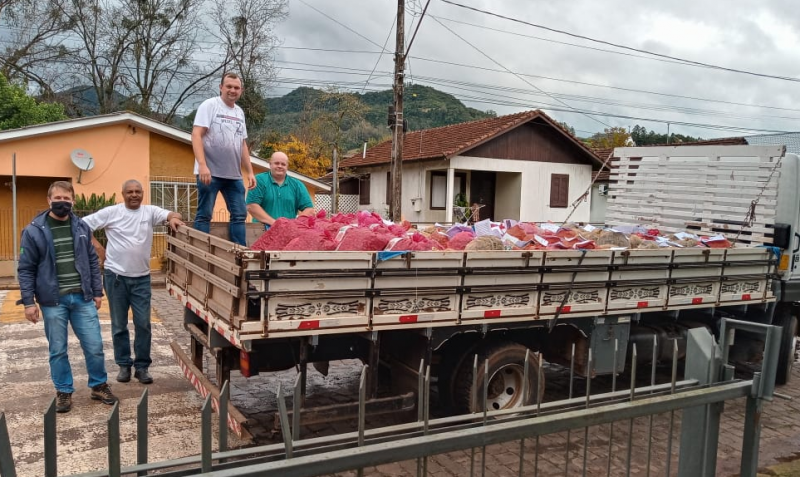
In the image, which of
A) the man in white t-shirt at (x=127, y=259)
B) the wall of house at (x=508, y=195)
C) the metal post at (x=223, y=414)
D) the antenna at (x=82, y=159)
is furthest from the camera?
the wall of house at (x=508, y=195)

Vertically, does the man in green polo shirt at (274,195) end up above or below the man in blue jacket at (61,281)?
above

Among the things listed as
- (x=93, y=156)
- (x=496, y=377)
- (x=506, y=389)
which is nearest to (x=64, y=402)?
(x=496, y=377)

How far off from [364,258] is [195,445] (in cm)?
205

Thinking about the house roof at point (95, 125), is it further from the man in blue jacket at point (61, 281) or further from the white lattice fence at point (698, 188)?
the white lattice fence at point (698, 188)

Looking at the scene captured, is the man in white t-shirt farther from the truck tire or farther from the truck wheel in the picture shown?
the truck wheel

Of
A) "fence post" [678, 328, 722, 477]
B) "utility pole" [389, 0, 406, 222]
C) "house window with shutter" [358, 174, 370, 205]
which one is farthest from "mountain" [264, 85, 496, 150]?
"fence post" [678, 328, 722, 477]

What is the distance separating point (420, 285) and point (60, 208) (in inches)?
120

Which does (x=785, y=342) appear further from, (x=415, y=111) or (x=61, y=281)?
(x=415, y=111)

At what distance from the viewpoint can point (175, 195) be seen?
16453mm

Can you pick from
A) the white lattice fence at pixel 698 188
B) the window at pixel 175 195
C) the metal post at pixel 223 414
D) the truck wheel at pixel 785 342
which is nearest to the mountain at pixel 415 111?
the window at pixel 175 195

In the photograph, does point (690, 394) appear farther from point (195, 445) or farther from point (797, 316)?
point (797, 316)

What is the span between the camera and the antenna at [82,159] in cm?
1491

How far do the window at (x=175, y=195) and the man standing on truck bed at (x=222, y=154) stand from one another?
36.5 ft

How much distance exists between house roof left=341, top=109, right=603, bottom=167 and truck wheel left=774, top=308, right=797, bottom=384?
49.0ft
